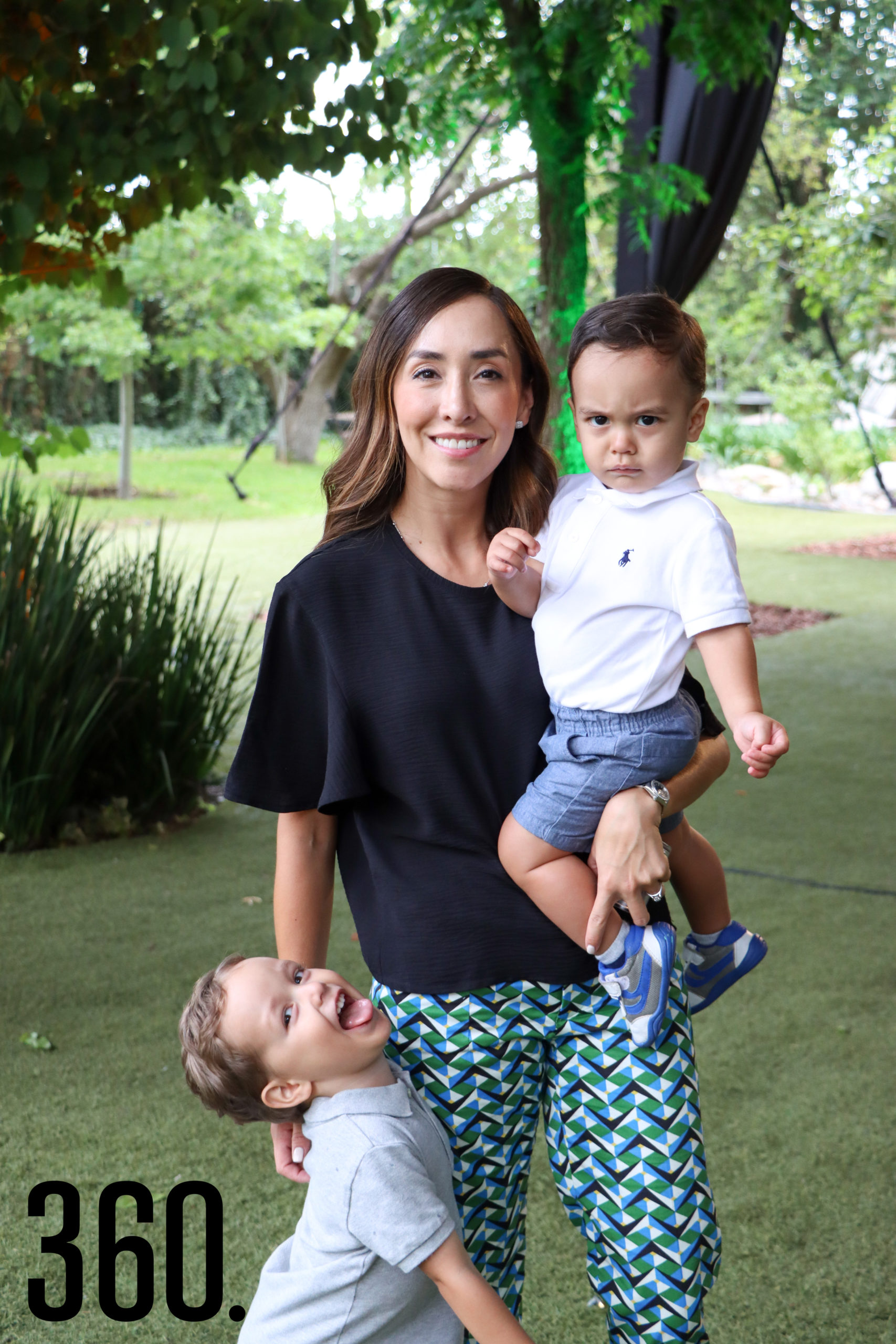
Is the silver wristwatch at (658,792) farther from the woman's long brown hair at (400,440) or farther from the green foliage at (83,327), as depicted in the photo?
the green foliage at (83,327)

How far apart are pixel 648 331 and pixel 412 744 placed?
54cm

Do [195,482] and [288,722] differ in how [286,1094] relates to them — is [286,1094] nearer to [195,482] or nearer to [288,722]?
[288,722]

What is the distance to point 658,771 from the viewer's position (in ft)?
4.58

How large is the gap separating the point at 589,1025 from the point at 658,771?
305 millimetres

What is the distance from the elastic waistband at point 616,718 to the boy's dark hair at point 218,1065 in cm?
46

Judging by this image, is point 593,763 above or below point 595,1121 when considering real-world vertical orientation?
above

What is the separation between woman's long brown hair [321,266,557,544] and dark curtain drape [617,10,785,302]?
14.7 feet

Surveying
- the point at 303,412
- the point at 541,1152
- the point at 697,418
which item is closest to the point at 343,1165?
the point at 697,418

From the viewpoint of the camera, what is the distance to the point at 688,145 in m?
5.73

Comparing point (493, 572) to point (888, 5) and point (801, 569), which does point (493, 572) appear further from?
point (801, 569)

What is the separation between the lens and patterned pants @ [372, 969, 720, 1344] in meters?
1.35

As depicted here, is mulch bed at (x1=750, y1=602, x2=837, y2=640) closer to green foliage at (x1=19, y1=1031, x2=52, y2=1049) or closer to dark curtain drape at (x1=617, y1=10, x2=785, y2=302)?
dark curtain drape at (x1=617, y1=10, x2=785, y2=302)

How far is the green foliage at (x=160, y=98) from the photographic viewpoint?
9.46ft

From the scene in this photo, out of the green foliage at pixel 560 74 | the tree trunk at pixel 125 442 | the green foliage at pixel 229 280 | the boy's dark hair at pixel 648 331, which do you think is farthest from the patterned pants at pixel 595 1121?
the tree trunk at pixel 125 442
